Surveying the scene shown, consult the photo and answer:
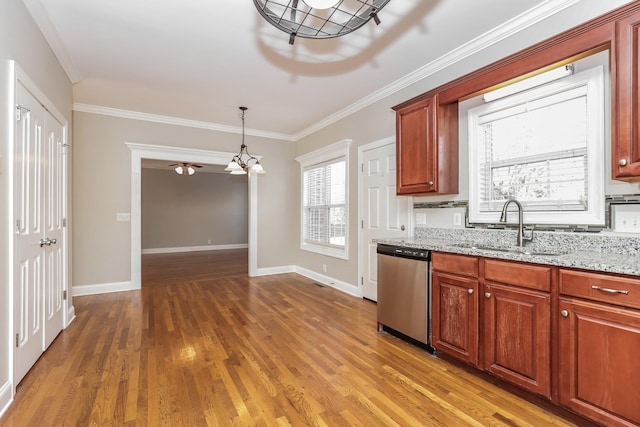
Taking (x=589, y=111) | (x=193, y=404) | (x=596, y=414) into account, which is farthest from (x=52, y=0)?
(x=596, y=414)

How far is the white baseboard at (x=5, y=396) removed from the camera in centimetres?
185

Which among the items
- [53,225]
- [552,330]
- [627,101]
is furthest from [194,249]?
[627,101]

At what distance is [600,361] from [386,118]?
3116 millimetres

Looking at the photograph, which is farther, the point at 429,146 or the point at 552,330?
the point at 429,146

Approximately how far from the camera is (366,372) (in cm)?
233

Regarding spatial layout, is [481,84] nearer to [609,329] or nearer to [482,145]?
[482,145]

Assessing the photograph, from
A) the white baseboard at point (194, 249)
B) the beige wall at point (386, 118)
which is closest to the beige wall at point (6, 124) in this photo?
the beige wall at point (386, 118)

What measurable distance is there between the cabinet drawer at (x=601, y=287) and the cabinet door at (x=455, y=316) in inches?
22.3

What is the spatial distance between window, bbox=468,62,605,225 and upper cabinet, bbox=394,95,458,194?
18 centimetres

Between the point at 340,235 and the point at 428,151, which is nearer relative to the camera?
the point at 428,151

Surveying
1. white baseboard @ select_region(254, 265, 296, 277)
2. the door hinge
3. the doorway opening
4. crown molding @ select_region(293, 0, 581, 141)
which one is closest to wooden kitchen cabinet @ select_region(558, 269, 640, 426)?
crown molding @ select_region(293, 0, 581, 141)

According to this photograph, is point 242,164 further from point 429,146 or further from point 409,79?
point 429,146

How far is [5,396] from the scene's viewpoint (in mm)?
1895

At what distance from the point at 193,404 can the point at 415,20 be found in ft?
10.7
